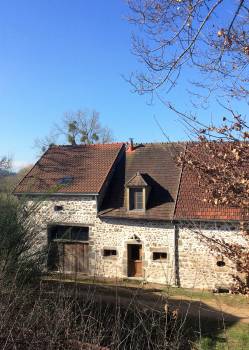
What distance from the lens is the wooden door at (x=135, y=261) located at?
19562mm

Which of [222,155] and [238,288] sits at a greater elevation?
[222,155]

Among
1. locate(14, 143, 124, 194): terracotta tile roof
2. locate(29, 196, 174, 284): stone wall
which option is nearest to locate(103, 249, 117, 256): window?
locate(29, 196, 174, 284): stone wall

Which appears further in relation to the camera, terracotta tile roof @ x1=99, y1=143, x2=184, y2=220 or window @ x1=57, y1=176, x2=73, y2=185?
window @ x1=57, y1=176, x2=73, y2=185

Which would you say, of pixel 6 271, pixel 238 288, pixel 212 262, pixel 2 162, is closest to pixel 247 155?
pixel 238 288

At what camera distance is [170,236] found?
18609mm

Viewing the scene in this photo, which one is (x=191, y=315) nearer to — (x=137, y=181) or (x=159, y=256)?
(x=159, y=256)

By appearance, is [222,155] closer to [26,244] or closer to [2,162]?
[26,244]

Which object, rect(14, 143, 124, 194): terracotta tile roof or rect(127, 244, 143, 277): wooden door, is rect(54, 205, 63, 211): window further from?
rect(127, 244, 143, 277): wooden door

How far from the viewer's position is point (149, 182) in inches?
798

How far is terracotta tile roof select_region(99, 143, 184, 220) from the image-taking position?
1928 centimetres

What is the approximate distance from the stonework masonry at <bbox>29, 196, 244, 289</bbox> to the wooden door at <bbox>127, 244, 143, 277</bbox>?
9.8 inches

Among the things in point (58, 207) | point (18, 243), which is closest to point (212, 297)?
point (58, 207)

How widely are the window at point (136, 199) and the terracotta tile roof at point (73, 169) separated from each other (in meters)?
1.68

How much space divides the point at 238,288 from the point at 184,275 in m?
15.2
